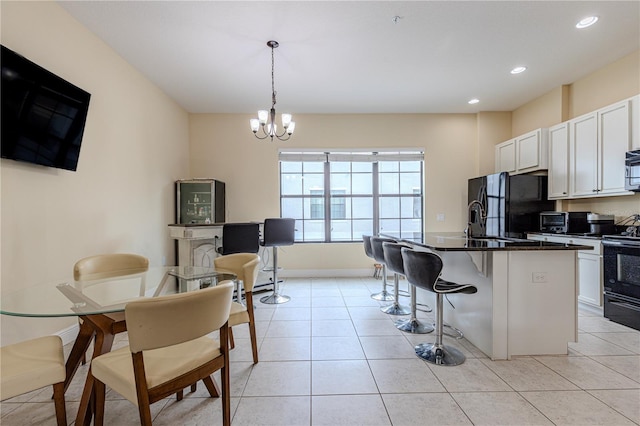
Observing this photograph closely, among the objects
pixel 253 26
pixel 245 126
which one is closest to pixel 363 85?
pixel 253 26

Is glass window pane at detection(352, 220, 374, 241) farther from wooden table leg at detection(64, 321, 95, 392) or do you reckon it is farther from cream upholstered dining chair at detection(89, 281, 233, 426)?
wooden table leg at detection(64, 321, 95, 392)

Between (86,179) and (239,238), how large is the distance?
63.8 inches

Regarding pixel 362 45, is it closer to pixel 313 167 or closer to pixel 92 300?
pixel 313 167

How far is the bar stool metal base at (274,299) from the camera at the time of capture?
3.76m

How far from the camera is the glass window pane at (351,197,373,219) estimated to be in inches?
212

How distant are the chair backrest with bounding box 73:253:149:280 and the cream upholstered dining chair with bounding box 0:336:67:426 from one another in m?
0.65

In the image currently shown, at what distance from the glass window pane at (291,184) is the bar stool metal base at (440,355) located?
11.6 feet

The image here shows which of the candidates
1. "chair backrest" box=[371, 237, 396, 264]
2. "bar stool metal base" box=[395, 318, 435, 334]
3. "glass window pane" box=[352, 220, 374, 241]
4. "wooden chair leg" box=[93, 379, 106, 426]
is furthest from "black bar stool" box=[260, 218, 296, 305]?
"wooden chair leg" box=[93, 379, 106, 426]

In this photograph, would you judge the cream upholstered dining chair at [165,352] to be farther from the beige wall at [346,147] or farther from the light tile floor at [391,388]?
the beige wall at [346,147]

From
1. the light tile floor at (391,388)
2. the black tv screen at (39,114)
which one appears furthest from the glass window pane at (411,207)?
the black tv screen at (39,114)

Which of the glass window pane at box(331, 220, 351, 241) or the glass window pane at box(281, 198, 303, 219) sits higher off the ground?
the glass window pane at box(281, 198, 303, 219)

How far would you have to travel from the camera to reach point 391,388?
1.93 meters

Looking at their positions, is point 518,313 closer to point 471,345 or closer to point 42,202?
point 471,345

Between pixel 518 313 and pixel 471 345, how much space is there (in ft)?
1.65
